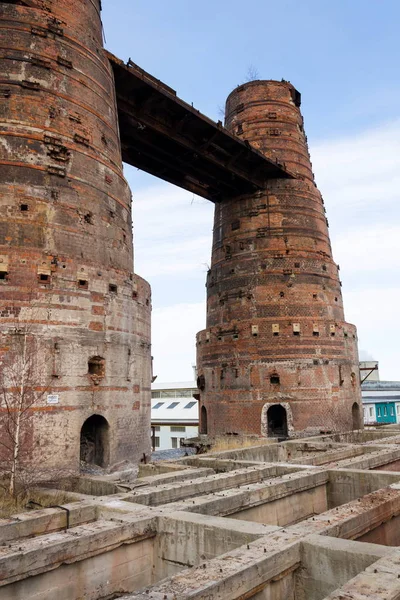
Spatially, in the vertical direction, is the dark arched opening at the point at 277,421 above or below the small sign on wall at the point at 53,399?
below

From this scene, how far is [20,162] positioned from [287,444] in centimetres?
1442

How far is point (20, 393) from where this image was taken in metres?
13.6

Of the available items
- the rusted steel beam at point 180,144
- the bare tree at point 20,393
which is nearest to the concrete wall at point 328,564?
the bare tree at point 20,393

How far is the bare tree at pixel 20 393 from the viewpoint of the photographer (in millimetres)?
13250

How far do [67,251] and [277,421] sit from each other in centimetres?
1698

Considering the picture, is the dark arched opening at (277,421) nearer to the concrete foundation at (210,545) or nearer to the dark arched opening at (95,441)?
the dark arched opening at (95,441)

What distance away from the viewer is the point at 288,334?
2603 cm

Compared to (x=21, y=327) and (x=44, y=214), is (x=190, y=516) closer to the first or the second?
(x=21, y=327)

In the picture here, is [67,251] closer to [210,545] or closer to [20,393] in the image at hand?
[20,393]

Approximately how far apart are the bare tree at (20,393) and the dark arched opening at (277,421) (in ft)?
49.2

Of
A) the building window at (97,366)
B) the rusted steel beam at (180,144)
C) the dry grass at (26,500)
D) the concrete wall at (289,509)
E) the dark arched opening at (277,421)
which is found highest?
the rusted steel beam at (180,144)

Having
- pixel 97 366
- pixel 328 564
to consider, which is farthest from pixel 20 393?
pixel 328 564

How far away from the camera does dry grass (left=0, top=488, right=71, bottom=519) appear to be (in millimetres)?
10695

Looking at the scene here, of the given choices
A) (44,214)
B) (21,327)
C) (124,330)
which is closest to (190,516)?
(21,327)
